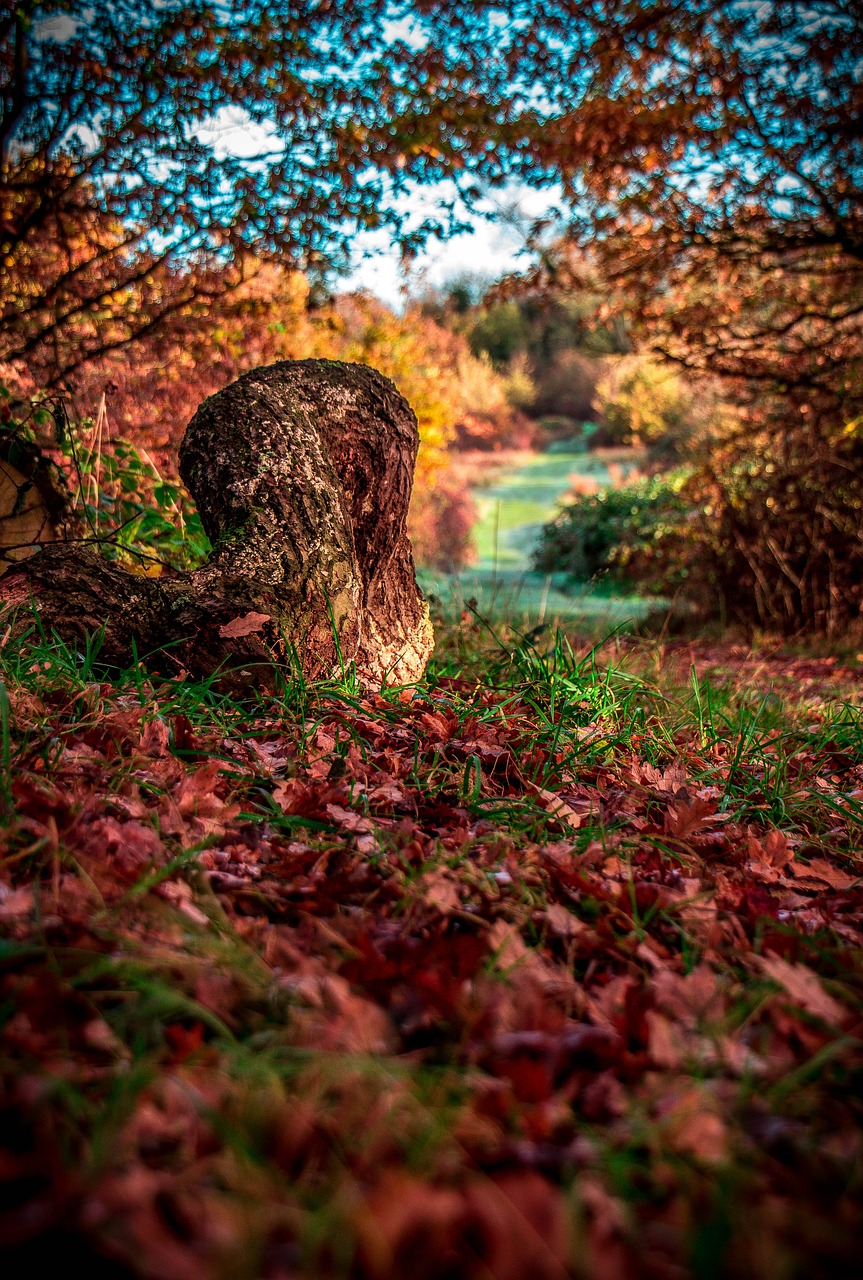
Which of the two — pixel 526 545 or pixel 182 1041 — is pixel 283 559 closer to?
pixel 182 1041

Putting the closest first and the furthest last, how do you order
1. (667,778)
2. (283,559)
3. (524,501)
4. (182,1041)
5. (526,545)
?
1. (182,1041)
2. (667,778)
3. (283,559)
4. (526,545)
5. (524,501)

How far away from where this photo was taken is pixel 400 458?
337 centimetres

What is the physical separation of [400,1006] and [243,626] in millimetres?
1617

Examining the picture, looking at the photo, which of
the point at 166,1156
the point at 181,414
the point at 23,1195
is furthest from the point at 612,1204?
the point at 181,414

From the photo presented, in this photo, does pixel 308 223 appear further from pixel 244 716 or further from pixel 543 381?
pixel 543 381

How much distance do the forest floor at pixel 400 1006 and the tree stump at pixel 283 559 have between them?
25cm

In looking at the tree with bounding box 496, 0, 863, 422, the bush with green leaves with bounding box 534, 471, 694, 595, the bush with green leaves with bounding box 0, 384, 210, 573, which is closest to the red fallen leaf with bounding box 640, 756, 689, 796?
the bush with green leaves with bounding box 0, 384, 210, 573

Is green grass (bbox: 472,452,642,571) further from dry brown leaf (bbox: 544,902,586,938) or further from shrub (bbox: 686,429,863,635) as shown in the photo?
dry brown leaf (bbox: 544,902,586,938)

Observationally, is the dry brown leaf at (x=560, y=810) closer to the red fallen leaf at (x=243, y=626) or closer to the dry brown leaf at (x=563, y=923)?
the dry brown leaf at (x=563, y=923)

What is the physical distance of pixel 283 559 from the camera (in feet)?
9.33

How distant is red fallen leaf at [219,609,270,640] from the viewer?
263 centimetres

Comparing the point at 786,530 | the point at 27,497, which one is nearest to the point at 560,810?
the point at 27,497

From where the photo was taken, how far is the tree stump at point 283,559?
106 inches

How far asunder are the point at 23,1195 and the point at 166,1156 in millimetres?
162
